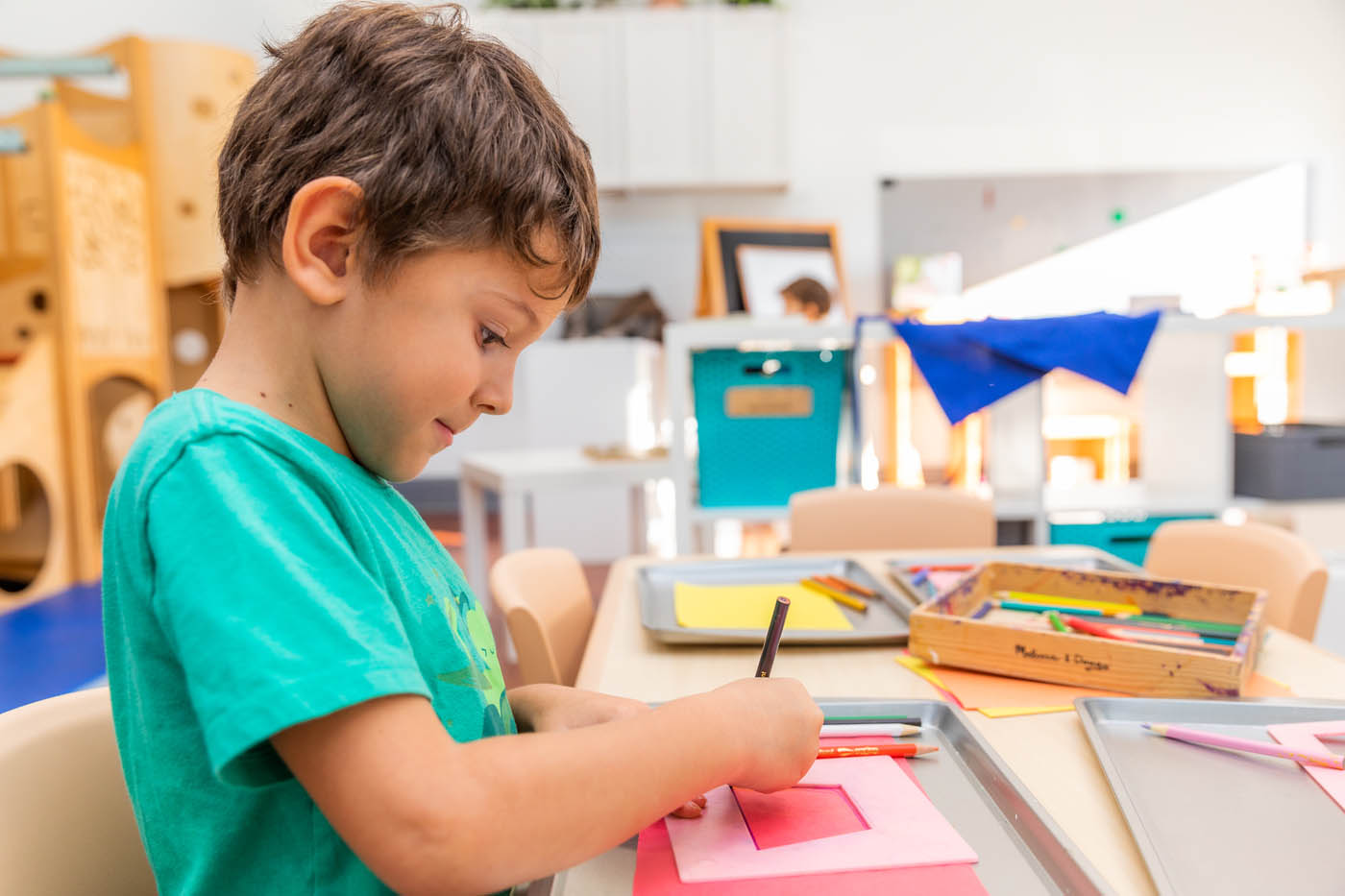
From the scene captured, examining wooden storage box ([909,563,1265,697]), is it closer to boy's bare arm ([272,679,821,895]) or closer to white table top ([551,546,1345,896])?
white table top ([551,546,1345,896])

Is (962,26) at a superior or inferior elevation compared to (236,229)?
superior

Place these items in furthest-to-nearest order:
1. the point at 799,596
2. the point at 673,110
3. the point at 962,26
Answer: the point at 962,26 < the point at 673,110 < the point at 799,596

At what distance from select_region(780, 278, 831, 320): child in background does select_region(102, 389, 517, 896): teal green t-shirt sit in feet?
6.79

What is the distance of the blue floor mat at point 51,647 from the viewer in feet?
5.91

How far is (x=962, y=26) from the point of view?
4.15 metres

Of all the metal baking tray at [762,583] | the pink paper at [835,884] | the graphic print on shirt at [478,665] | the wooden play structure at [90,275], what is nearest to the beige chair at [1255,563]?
the metal baking tray at [762,583]

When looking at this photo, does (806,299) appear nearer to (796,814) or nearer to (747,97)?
(747,97)

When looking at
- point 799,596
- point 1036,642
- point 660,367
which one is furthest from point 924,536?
point 660,367

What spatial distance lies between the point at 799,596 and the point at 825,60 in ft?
12.5

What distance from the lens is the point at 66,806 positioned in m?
0.55

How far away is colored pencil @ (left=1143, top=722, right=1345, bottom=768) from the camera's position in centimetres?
53

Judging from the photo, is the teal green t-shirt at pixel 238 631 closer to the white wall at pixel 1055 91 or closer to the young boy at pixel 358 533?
the young boy at pixel 358 533

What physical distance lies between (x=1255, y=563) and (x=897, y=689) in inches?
28.1

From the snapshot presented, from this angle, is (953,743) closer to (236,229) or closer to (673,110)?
(236,229)
